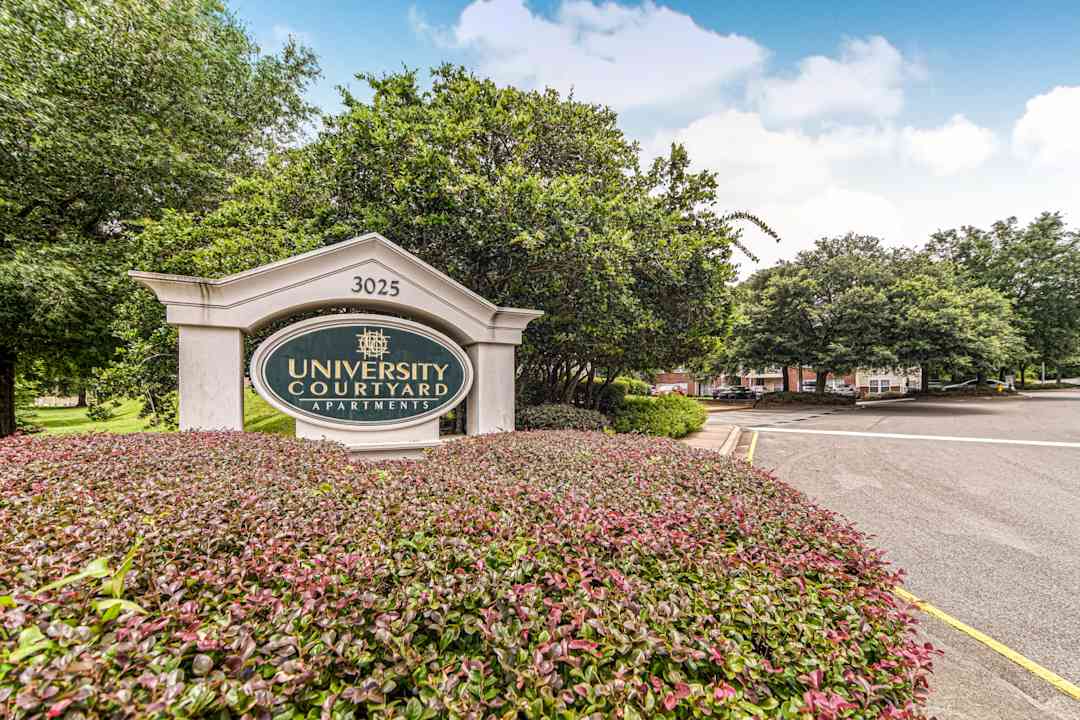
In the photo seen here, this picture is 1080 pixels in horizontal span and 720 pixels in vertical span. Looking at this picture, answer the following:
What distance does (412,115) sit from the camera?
760cm

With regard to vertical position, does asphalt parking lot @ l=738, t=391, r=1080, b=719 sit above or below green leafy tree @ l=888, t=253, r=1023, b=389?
below

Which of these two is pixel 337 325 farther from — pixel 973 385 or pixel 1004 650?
pixel 973 385

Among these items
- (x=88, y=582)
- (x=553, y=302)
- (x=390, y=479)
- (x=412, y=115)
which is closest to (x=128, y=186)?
(x=412, y=115)

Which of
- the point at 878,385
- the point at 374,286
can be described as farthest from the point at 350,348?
the point at 878,385

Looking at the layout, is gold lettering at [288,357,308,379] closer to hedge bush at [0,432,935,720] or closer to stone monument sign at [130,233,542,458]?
stone monument sign at [130,233,542,458]

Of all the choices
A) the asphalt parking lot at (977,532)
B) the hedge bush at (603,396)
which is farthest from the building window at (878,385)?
the hedge bush at (603,396)

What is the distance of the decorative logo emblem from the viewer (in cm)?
593

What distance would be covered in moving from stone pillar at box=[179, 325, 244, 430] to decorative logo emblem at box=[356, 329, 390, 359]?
4.52ft

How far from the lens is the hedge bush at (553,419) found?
8.37 m

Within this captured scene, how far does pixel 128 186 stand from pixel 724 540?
11.8 m

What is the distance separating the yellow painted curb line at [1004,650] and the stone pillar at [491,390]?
4.90 metres

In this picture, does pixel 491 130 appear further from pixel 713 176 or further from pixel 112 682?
pixel 112 682

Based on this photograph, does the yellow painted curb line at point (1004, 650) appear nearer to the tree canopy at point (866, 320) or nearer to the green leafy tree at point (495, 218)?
the green leafy tree at point (495, 218)

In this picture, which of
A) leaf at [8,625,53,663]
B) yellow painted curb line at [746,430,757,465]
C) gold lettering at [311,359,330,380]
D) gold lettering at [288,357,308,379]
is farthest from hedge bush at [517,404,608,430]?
leaf at [8,625,53,663]
